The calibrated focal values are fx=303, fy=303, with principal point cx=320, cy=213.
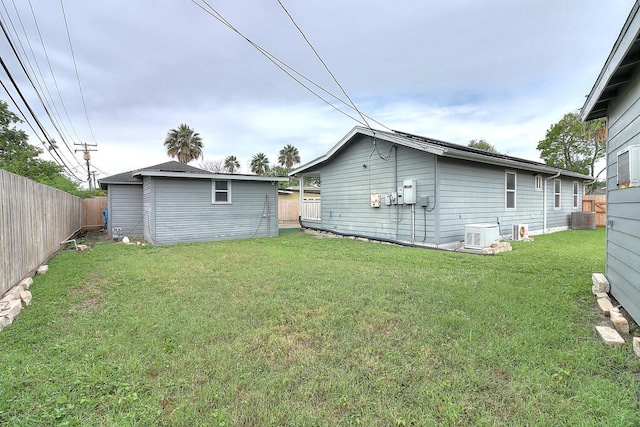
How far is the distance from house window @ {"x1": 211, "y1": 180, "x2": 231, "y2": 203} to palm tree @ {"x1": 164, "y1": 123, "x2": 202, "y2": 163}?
21053 mm

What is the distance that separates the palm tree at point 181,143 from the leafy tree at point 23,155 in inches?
386

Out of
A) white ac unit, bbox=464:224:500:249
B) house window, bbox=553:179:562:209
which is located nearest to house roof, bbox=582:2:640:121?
white ac unit, bbox=464:224:500:249

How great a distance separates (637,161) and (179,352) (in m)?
4.48

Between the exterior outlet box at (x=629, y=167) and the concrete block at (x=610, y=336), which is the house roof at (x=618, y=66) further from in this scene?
the concrete block at (x=610, y=336)

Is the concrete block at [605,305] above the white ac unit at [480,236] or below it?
below

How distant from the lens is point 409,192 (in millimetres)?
8609

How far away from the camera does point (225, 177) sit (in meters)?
10.7

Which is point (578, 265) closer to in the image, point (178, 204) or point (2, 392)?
point (2, 392)

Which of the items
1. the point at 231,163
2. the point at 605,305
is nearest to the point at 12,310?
the point at 605,305

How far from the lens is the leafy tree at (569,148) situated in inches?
1006

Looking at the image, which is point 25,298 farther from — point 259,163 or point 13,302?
point 259,163

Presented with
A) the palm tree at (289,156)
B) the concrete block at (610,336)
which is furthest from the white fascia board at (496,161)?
the palm tree at (289,156)

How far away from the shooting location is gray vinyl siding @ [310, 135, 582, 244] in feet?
27.3

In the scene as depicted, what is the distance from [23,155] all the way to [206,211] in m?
16.9
